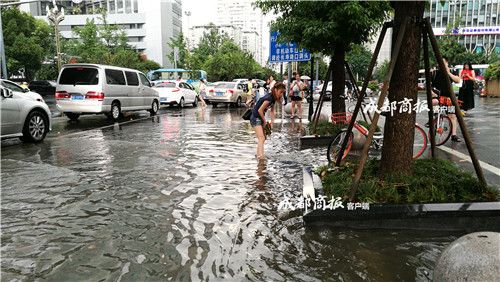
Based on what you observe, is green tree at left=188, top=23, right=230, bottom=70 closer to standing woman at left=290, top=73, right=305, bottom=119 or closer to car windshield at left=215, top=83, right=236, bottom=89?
car windshield at left=215, top=83, right=236, bottom=89

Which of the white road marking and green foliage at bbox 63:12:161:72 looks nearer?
the white road marking

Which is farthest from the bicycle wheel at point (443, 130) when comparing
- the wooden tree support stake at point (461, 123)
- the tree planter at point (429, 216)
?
the tree planter at point (429, 216)

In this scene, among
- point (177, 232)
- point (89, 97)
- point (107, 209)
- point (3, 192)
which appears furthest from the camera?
point (89, 97)

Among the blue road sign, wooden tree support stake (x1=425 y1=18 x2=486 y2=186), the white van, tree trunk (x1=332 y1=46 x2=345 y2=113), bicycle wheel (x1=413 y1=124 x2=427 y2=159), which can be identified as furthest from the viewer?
the blue road sign

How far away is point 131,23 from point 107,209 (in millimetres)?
96238

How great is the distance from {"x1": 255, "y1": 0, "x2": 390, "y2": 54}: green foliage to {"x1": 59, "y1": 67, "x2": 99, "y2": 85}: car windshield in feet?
22.2

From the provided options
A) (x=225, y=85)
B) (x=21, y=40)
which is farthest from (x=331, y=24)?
(x=21, y=40)

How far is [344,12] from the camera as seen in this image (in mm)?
9672

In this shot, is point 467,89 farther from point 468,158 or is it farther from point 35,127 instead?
point 35,127

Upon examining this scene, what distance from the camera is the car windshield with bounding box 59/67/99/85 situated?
49.5 feet

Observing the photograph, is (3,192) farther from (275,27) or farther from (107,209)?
(275,27)

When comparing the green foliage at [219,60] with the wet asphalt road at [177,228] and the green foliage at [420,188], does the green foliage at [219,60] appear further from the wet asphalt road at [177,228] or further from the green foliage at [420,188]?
the green foliage at [420,188]

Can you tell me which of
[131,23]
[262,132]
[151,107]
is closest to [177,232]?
[262,132]

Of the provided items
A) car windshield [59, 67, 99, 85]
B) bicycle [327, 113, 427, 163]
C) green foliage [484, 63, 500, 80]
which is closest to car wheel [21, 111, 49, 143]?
car windshield [59, 67, 99, 85]
